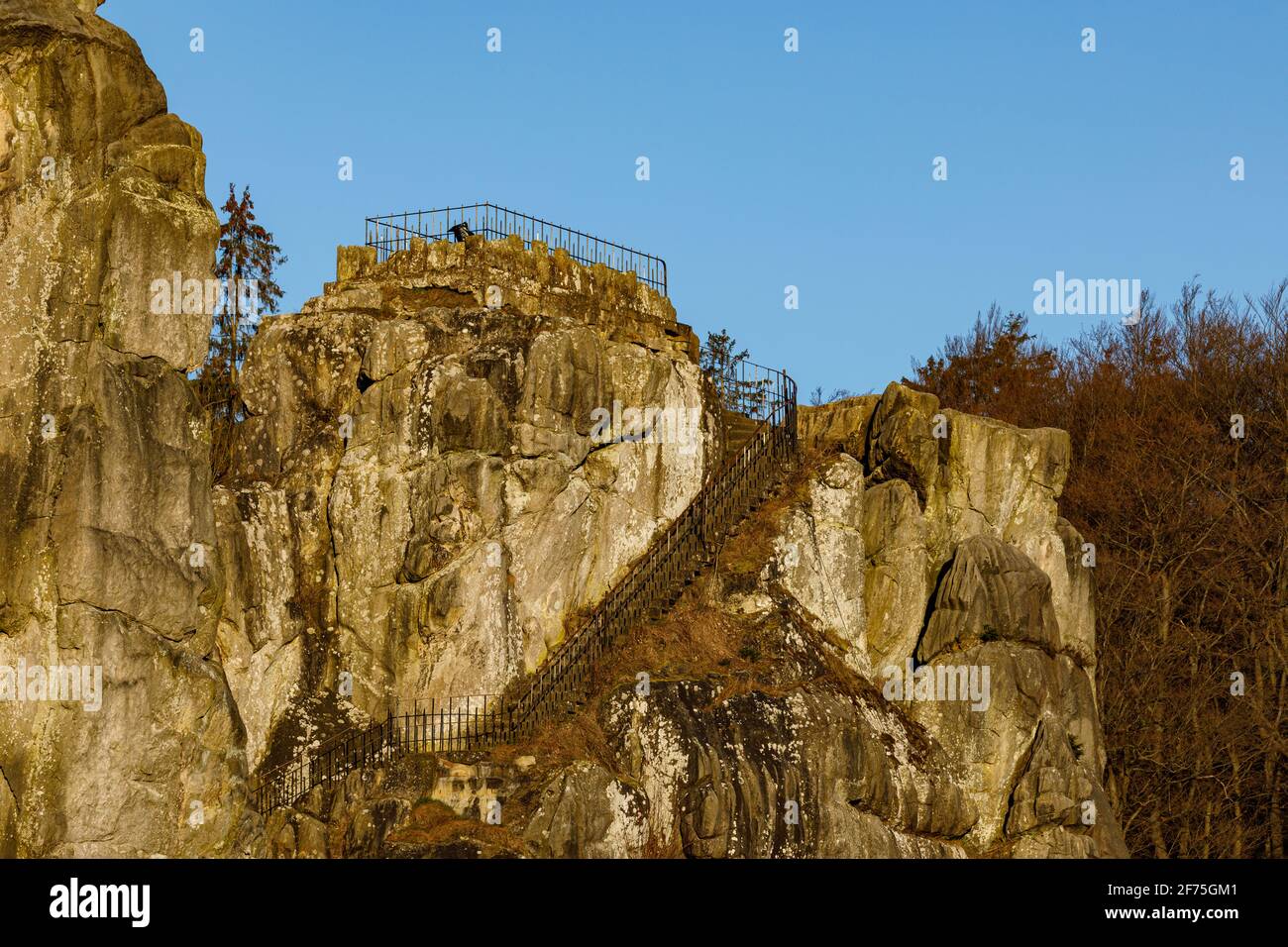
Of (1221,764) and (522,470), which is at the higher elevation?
(522,470)

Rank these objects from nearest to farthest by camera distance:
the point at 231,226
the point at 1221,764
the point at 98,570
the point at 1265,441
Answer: the point at 98,570 → the point at 1221,764 → the point at 1265,441 → the point at 231,226

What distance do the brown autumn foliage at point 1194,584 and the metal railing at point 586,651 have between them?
10942 mm

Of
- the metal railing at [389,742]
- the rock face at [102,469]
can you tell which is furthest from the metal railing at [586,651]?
the rock face at [102,469]

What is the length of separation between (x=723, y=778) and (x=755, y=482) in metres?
6.72

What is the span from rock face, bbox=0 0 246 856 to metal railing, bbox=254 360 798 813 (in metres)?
5.45

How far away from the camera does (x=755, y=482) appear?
36.1 meters

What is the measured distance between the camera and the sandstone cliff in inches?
968

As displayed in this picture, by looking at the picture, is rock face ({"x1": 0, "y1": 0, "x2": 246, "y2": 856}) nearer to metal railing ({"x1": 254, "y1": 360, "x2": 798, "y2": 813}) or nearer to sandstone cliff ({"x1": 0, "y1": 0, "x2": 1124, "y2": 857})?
sandstone cliff ({"x1": 0, "y1": 0, "x2": 1124, "y2": 857})

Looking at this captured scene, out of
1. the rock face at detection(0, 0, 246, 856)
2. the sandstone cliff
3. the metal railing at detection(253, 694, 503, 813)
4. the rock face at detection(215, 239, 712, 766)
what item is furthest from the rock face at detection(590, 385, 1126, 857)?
the rock face at detection(0, 0, 246, 856)

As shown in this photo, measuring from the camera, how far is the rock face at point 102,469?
24.0m

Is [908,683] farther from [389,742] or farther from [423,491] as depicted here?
[389,742]

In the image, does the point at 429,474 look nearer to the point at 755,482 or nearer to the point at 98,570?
the point at 755,482
